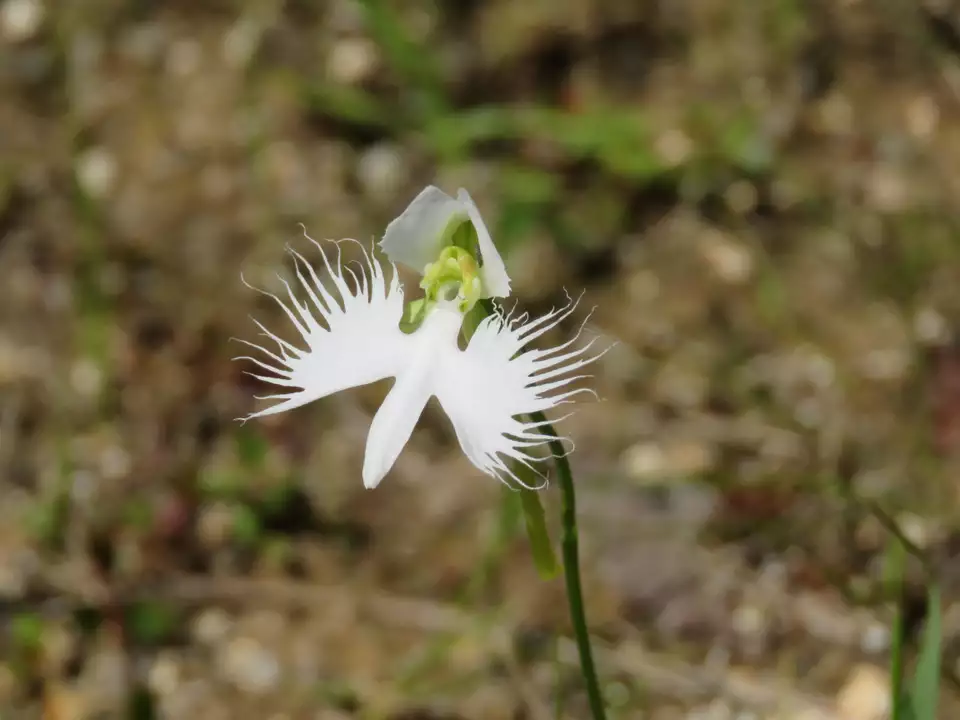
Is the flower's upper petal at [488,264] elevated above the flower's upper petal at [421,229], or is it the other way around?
the flower's upper petal at [421,229]

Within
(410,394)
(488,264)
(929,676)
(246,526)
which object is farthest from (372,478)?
(246,526)

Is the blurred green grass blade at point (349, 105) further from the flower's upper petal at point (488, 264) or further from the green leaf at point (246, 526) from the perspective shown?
the flower's upper petal at point (488, 264)

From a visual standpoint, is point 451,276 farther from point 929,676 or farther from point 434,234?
point 929,676

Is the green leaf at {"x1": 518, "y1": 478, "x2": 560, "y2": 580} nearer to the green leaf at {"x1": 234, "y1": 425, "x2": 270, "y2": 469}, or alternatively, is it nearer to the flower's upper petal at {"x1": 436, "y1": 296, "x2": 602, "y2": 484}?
the flower's upper petal at {"x1": 436, "y1": 296, "x2": 602, "y2": 484}

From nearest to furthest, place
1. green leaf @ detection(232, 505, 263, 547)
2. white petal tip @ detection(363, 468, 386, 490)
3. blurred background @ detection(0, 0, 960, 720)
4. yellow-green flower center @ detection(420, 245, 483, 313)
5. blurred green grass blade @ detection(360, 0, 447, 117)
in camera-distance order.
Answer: white petal tip @ detection(363, 468, 386, 490), yellow-green flower center @ detection(420, 245, 483, 313), blurred background @ detection(0, 0, 960, 720), green leaf @ detection(232, 505, 263, 547), blurred green grass blade @ detection(360, 0, 447, 117)

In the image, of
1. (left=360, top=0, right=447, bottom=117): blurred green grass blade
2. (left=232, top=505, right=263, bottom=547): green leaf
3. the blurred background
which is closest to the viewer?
the blurred background

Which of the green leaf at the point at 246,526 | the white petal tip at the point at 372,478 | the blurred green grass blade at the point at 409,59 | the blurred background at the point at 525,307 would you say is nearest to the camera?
the white petal tip at the point at 372,478

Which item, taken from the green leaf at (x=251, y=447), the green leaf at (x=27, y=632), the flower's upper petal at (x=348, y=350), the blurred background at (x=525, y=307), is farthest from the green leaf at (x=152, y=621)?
the flower's upper petal at (x=348, y=350)

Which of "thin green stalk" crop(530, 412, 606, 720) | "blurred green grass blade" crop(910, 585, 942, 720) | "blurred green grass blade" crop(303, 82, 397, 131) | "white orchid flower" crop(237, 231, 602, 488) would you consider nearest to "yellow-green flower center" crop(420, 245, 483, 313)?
"white orchid flower" crop(237, 231, 602, 488)
